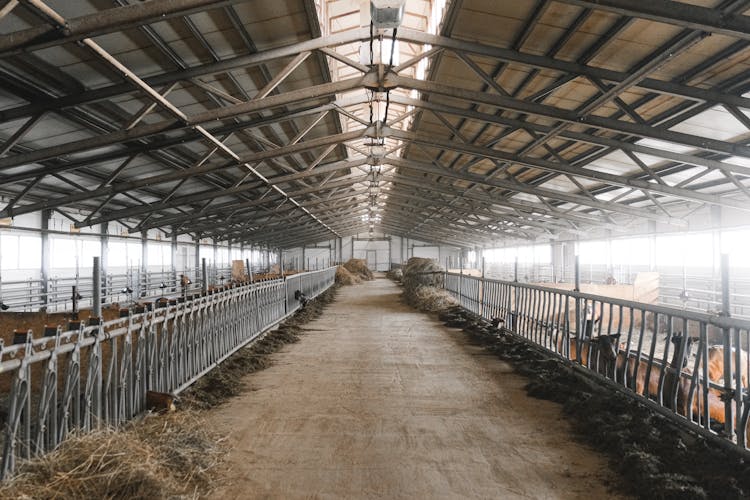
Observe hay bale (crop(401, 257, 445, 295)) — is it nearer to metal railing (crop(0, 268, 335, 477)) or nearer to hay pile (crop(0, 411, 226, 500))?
metal railing (crop(0, 268, 335, 477))

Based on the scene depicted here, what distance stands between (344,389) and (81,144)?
7.19 m

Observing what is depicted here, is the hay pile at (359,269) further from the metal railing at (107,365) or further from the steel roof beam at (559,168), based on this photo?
the metal railing at (107,365)

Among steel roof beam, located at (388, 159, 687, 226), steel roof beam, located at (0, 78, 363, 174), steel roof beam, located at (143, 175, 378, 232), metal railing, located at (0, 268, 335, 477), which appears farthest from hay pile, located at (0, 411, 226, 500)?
steel roof beam, located at (143, 175, 378, 232)

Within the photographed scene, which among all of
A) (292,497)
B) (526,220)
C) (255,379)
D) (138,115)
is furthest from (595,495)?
(526,220)

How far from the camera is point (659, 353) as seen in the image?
10523 millimetres

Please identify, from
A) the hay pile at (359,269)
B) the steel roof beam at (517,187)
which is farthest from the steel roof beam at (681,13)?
the hay pile at (359,269)

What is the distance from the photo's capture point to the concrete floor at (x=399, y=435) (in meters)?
3.05

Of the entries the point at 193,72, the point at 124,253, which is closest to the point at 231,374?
the point at 193,72

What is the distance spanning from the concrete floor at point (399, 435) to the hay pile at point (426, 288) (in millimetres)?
6714

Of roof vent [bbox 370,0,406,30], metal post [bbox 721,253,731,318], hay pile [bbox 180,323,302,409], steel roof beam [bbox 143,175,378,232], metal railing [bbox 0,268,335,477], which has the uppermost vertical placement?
roof vent [bbox 370,0,406,30]

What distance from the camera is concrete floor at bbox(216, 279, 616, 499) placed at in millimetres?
3055

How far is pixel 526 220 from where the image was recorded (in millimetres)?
23438

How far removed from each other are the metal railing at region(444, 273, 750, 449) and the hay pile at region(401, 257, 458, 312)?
1.74 m

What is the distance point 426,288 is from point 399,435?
12327 millimetres
